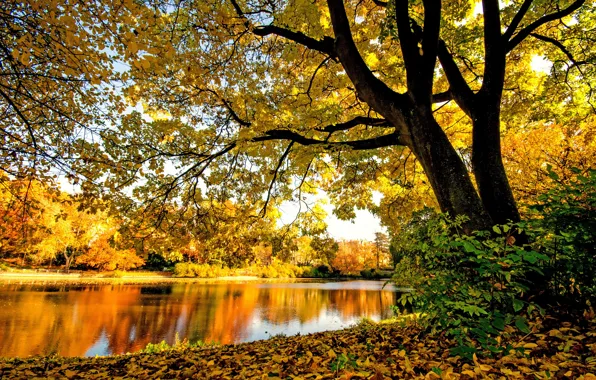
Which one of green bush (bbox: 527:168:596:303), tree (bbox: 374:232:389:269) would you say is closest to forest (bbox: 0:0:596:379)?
green bush (bbox: 527:168:596:303)

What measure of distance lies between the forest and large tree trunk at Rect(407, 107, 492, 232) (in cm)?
2

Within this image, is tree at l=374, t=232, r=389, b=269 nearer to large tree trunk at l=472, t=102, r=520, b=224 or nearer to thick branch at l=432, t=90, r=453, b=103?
thick branch at l=432, t=90, r=453, b=103

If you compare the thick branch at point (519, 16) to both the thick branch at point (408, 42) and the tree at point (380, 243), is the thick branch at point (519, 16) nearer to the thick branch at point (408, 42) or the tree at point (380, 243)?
the thick branch at point (408, 42)

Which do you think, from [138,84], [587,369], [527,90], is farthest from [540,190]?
[138,84]

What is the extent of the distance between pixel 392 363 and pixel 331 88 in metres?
5.79

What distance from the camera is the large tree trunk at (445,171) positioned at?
135 inches

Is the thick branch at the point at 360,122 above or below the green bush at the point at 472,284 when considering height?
above

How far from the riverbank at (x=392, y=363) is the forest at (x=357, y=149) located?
3cm

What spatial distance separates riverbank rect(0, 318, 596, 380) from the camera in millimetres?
1947

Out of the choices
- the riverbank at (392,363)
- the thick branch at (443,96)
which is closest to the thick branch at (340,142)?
the thick branch at (443,96)

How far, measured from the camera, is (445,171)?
144 inches

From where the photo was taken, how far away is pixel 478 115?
418 cm

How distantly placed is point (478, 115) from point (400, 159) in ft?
15.2

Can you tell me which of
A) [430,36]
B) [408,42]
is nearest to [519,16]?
[430,36]
